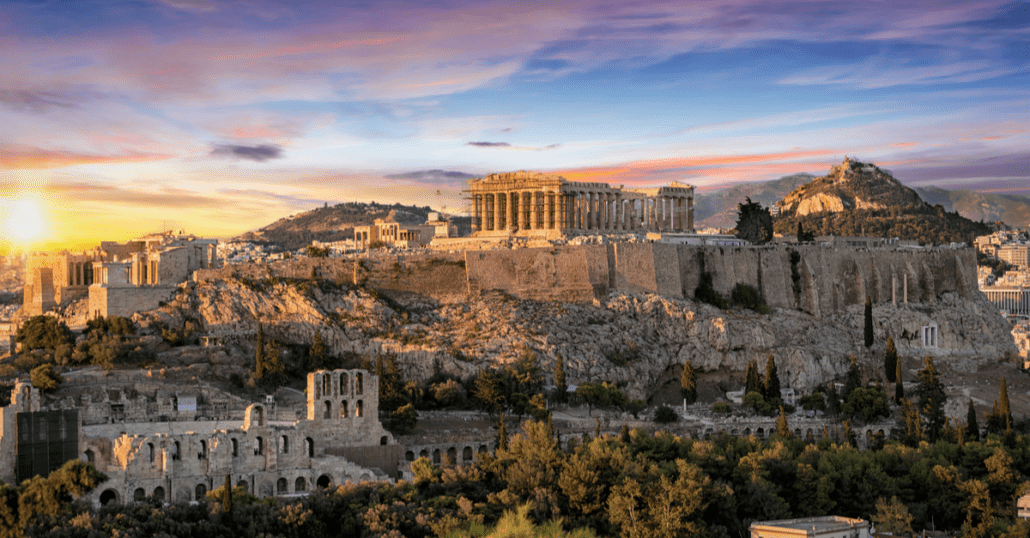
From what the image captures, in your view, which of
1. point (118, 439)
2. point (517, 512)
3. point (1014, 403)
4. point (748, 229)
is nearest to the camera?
point (517, 512)

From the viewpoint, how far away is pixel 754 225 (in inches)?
3017

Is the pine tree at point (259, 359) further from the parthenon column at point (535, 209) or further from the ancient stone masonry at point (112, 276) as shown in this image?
the parthenon column at point (535, 209)

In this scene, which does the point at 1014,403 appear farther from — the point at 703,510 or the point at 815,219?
the point at 815,219

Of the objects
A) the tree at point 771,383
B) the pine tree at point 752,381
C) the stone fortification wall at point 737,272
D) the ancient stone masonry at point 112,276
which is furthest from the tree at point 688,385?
the ancient stone masonry at point 112,276

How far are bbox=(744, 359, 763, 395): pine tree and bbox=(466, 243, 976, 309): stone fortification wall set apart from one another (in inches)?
294

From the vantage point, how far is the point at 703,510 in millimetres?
36062

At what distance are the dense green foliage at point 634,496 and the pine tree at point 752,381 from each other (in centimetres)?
1210

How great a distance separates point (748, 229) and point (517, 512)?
45844mm

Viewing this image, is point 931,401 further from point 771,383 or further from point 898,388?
point 771,383

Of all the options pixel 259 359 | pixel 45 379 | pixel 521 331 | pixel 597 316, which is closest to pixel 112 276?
pixel 259 359

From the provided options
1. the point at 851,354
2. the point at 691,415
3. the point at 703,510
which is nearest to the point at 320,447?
the point at 703,510

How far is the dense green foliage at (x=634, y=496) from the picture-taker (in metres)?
32.0

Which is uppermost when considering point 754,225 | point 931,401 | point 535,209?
point 535,209

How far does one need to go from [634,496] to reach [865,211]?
92.7 m
